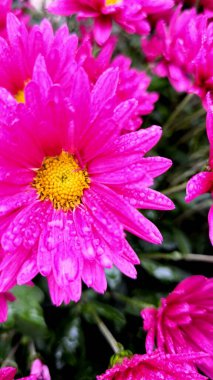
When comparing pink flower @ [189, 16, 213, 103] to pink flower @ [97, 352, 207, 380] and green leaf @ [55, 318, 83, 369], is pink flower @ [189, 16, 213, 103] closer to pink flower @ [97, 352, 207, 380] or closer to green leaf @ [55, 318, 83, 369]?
pink flower @ [97, 352, 207, 380]

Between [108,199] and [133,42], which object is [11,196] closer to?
[108,199]

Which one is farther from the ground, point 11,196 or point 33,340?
point 11,196

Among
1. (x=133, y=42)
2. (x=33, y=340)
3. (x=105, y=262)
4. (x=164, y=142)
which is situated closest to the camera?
(x=105, y=262)

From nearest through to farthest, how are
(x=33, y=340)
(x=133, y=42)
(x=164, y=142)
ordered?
1. (x=33, y=340)
2. (x=164, y=142)
3. (x=133, y=42)

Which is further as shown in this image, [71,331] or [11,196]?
[71,331]

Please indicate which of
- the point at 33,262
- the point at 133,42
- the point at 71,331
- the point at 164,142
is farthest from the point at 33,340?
the point at 133,42

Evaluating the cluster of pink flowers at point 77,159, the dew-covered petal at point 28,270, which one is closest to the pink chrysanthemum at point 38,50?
the cluster of pink flowers at point 77,159

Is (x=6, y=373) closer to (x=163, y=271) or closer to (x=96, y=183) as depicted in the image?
(x=96, y=183)

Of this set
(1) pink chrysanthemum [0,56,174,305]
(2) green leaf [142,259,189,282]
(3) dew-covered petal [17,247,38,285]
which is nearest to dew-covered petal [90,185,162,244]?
(1) pink chrysanthemum [0,56,174,305]
